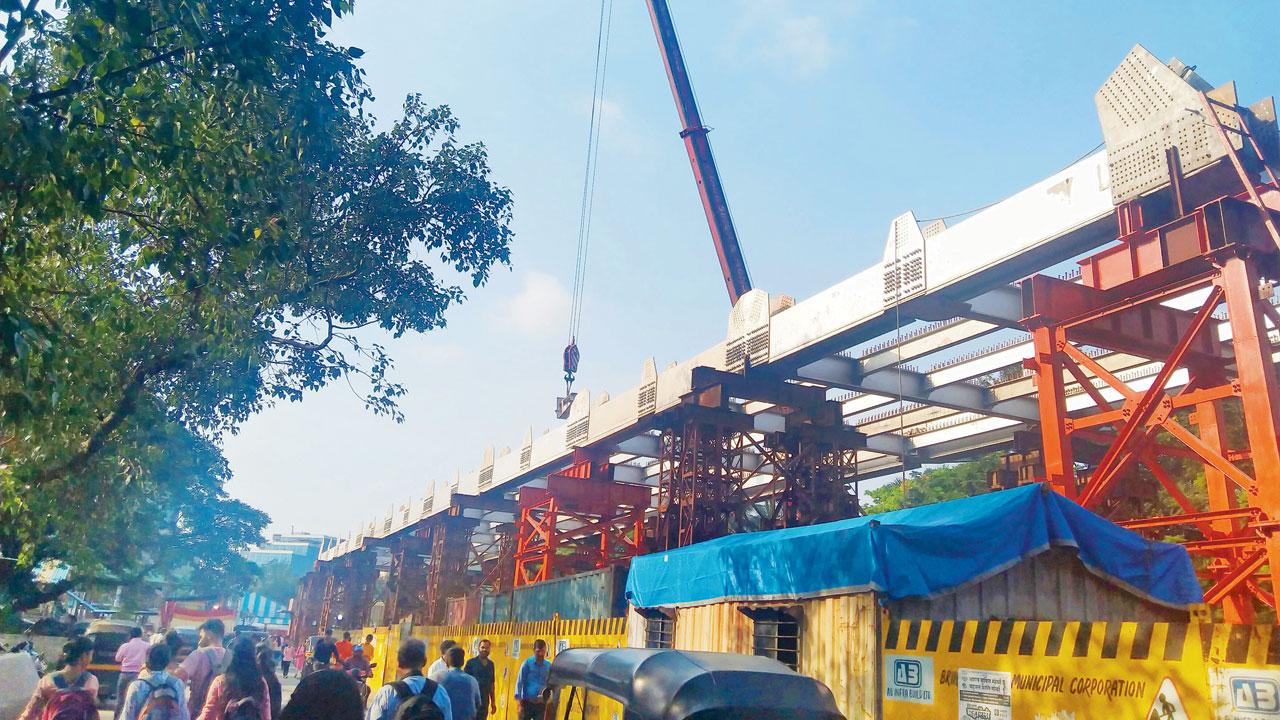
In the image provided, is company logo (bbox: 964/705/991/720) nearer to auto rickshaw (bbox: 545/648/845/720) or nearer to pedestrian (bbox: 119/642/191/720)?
auto rickshaw (bbox: 545/648/845/720)

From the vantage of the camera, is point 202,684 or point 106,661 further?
point 106,661

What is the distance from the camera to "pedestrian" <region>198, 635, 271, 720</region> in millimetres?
6367

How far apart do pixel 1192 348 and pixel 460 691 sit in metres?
12.0

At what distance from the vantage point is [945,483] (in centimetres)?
3478

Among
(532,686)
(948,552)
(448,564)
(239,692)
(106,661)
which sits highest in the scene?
(448,564)

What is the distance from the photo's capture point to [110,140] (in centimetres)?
598

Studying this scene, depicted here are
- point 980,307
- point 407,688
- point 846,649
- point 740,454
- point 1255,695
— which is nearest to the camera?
point 1255,695

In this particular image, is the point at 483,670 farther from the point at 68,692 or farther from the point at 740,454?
the point at 740,454

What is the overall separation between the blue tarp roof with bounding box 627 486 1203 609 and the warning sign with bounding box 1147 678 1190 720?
12.0 ft

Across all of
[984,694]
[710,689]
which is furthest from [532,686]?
[710,689]

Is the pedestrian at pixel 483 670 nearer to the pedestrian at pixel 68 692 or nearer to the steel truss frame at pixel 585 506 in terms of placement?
the pedestrian at pixel 68 692

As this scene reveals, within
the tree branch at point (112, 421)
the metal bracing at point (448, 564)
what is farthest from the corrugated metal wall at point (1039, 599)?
the metal bracing at point (448, 564)

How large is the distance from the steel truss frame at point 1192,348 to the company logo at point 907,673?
5587 mm

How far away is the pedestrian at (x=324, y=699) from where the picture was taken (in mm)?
4914
